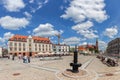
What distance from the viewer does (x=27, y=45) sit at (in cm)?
9856

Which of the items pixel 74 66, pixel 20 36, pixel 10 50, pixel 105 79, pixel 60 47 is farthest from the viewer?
pixel 60 47

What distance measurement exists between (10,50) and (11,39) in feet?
20.7

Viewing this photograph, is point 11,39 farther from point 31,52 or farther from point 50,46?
point 50,46

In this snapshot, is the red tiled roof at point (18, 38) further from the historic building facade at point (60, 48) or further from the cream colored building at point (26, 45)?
the historic building facade at point (60, 48)

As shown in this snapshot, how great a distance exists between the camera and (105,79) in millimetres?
14562

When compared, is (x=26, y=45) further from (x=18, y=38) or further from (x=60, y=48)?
(x=60, y=48)

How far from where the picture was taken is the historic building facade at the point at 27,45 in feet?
302

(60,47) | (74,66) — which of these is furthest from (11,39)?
(74,66)

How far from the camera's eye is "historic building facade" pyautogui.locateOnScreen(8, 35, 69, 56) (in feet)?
302

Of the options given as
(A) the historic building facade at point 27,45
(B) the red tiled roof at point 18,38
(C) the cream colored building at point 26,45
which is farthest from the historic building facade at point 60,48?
(B) the red tiled roof at point 18,38

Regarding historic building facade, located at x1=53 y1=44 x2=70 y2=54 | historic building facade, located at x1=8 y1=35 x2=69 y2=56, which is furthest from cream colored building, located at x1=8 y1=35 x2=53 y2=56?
historic building facade, located at x1=53 y1=44 x2=70 y2=54

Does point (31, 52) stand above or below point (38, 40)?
below

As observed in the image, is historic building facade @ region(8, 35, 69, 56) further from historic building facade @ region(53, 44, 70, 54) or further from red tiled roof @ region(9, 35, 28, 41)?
historic building facade @ region(53, 44, 70, 54)

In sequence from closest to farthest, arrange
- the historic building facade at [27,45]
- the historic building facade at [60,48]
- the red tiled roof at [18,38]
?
1. the historic building facade at [27,45]
2. the red tiled roof at [18,38]
3. the historic building facade at [60,48]
